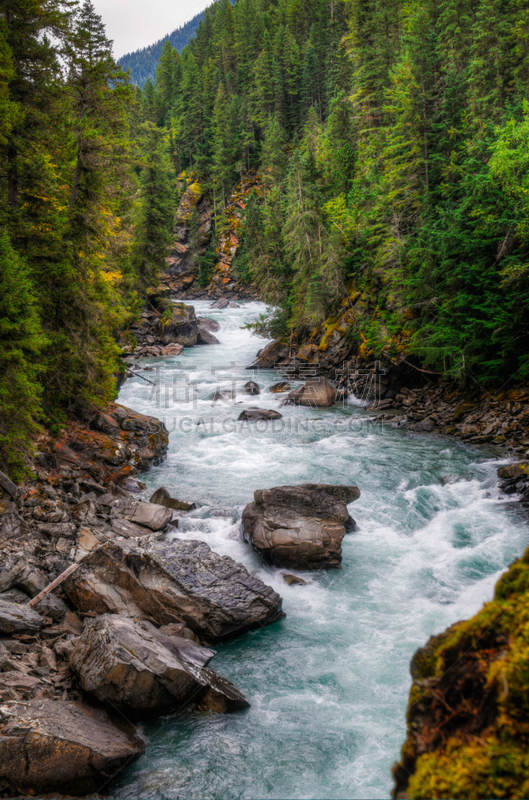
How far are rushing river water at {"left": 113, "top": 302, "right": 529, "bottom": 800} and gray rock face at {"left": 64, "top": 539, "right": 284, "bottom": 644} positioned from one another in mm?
485

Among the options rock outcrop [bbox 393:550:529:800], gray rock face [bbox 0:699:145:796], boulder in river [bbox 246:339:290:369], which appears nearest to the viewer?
rock outcrop [bbox 393:550:529:800]

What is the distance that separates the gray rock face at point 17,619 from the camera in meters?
6.64

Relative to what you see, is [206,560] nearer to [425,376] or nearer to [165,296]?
[425,376]

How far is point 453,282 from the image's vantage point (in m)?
18.9

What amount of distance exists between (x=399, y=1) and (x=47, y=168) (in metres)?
35.5

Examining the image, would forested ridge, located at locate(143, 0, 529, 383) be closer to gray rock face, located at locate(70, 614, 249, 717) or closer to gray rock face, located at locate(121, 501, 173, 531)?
gray rock face, located at locate(121, 501, 173, 531)

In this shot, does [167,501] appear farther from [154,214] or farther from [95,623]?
[154,214]

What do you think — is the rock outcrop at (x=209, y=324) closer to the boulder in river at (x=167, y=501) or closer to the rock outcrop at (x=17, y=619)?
the boulder in river at (x=167, y=501)

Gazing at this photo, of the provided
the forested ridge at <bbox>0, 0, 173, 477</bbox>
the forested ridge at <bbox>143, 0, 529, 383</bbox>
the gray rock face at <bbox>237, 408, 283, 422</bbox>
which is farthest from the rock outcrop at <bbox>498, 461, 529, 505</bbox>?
the forested ridge at <bbox>0, 0, 173, 477</bbox>

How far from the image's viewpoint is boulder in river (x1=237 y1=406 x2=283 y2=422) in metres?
21.0

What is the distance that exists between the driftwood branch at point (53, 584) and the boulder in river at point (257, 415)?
1310cm

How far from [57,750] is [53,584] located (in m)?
3.02

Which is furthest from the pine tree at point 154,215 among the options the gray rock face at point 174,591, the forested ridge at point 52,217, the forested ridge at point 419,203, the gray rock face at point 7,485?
the gray rock face at point 174,591

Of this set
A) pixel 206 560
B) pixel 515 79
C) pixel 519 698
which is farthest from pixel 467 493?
pixel 515 79
